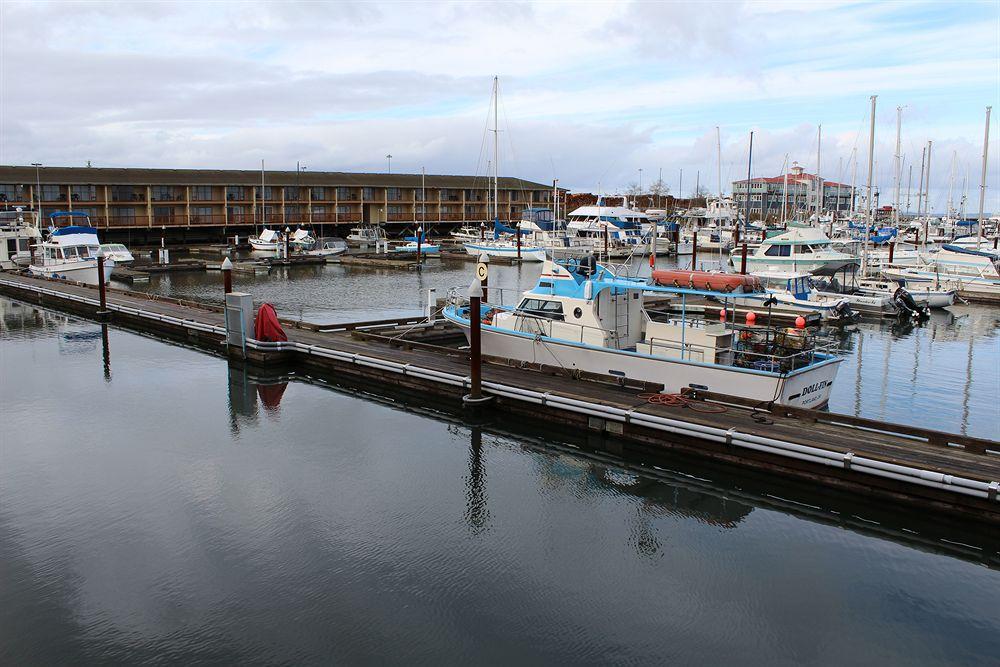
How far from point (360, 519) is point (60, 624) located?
4526mm

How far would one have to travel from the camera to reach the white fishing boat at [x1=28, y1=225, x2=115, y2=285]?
1693 inches

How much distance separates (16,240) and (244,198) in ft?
89.0

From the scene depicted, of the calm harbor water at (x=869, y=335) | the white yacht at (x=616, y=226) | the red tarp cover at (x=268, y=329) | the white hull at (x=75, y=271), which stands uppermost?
the white yacht at (x=616, y=226)

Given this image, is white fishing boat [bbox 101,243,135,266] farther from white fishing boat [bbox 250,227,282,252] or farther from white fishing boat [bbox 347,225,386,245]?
white fishing boat [bbox 347,225,386,245]

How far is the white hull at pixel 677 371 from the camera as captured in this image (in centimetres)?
→ 1656

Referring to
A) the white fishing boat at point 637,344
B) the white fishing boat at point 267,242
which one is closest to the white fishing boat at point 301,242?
the white fishing boat at point 267,242

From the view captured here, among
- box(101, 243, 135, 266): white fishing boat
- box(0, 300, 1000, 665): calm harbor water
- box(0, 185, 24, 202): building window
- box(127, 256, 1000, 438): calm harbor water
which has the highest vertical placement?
box(0, 185, 24, 202): building window

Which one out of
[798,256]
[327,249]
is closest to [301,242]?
[327,249]

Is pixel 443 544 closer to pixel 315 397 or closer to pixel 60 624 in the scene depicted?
pixel 60 624

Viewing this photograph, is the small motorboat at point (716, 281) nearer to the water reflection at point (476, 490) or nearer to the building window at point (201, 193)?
the water reflection at point (476, 490)

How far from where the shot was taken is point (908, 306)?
1366 inches

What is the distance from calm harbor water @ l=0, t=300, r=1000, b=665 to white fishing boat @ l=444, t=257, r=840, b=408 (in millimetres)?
2882

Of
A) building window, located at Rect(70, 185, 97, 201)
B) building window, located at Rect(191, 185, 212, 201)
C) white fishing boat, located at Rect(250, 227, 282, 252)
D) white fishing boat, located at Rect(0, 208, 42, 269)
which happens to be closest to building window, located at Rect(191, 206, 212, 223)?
building window, located at Rect(191, 185, 212, 201)

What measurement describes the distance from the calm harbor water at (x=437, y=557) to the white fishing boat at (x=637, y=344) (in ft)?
9.45
